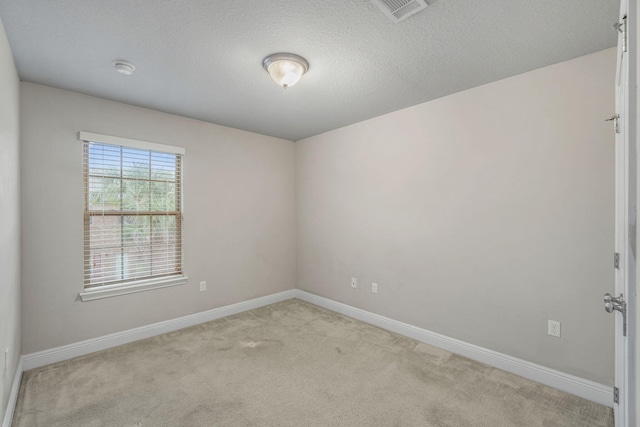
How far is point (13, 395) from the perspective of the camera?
6.76ft

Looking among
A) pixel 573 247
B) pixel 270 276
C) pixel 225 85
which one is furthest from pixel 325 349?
pixel 225 85

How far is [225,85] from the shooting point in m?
2.63

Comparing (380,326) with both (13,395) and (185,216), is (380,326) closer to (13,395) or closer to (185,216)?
(185,216)

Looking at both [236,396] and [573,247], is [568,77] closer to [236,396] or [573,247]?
[573,247]

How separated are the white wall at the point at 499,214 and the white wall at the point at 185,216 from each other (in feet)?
3.95

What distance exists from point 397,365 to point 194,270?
2496 millimetres

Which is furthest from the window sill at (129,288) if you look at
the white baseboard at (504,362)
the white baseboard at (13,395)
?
the white baseboard at (504,362)

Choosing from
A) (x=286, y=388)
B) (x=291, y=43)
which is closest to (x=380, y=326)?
(x=286, y=388)

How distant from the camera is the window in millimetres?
2908

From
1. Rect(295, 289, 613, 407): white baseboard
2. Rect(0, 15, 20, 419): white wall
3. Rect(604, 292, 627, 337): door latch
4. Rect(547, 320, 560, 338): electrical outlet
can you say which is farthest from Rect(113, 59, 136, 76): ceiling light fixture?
Rect(547, 320, 560, 338): electrical outlet

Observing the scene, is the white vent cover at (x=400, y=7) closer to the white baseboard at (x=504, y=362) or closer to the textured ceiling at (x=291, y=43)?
the textured ceiling at (x=291, y=43)

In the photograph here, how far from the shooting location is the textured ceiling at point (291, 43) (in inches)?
65.8

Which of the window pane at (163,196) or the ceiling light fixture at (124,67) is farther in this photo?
the window pane at (163,196)

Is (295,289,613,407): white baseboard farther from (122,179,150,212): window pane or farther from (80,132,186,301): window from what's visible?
(122,179,150,212): window pane
